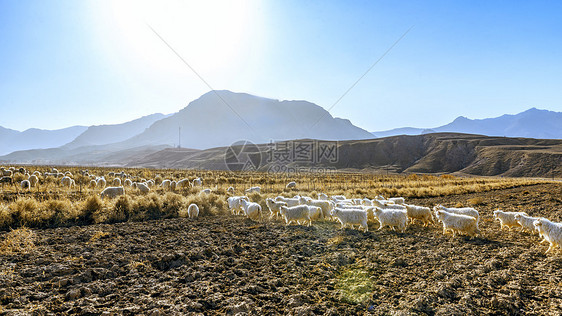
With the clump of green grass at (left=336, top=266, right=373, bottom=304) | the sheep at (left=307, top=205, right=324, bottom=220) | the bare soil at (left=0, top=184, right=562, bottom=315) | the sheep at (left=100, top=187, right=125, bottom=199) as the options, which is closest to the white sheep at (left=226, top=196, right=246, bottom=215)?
the sheep at (left=307, top=205, right=324, bottom=220)

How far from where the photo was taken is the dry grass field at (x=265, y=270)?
4621 mm

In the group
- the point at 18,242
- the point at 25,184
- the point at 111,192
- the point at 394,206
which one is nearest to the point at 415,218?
the point at 394,206

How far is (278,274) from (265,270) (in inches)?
13.9

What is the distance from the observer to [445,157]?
98188 mm

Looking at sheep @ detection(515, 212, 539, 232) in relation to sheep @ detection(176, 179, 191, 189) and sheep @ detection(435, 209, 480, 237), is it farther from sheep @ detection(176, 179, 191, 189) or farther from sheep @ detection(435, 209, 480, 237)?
sheep @ detection(176, 179, 191, 189)

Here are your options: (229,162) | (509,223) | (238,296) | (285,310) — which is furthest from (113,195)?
(229,162)

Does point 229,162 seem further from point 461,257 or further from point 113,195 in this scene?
point 461,257

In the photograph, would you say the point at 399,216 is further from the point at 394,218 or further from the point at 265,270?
the point at 265,270

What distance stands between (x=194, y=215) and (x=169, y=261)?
644 centimetres

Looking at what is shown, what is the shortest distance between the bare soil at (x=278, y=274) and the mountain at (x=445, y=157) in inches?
3125

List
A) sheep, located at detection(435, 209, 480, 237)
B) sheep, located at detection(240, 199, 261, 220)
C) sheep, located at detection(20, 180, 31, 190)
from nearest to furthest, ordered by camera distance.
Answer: sheep, located at detection(435, 209, 480, 237) → sheep, located at detection(240, 199, 261, 220) → sheep, located at detection(20, 180, 31, 190)

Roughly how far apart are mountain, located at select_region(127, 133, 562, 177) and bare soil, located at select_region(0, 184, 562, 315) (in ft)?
260

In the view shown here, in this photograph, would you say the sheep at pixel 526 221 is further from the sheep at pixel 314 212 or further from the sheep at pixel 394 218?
the sheep at pixel 314 212

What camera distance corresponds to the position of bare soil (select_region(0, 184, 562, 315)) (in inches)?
181
